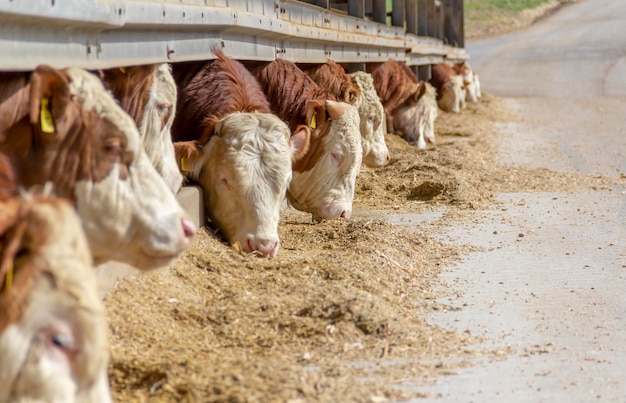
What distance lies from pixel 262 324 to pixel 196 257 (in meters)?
1.39

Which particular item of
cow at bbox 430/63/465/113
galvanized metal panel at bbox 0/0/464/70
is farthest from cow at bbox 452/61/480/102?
galvanized metal panel at bbox 0/0/464/70

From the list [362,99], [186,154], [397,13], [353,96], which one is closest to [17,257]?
[186,154]

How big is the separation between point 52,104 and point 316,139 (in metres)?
5.95

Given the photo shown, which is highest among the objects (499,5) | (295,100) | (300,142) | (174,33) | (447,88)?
(499,5)

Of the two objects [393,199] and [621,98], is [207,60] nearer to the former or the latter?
[393,199]

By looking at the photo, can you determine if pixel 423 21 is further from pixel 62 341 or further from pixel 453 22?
pixel 62 341

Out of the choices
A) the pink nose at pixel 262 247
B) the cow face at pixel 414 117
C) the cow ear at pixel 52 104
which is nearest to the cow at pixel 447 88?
the cow face at pixel 414 117

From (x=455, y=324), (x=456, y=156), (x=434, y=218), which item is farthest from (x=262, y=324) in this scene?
(x=456, y=156)

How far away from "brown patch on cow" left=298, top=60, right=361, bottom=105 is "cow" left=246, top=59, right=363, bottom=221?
3.76 ft

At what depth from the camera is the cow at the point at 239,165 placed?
24.4ft

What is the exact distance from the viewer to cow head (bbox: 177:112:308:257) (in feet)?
24.4

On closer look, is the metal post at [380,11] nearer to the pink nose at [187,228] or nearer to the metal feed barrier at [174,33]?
the metal feed barrier at [174,33]

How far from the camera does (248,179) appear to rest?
293 inches

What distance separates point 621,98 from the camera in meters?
34.0
